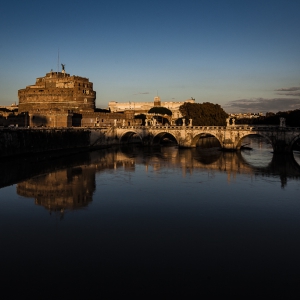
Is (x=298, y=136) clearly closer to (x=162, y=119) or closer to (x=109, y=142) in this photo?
(x=109, y=142)

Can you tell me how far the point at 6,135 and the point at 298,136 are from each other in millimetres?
26143

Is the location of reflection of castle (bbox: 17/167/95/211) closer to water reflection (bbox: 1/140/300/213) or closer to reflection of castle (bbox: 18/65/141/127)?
water reflection (bbox: 1/140/300/213)

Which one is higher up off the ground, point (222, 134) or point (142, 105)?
point (142, 105)

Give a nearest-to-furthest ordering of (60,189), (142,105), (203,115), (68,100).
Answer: (60,189), (203,115), (68,100), (142,105)

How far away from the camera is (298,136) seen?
106ft

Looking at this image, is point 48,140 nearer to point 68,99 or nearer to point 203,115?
point 68,99

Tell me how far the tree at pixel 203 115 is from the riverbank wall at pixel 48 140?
1277 cm

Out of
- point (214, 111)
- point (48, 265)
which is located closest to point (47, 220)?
point (48, 265)

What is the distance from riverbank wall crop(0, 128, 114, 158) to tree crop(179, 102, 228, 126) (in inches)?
503

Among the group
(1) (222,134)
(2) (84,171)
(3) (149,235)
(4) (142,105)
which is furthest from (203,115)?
(4) (142,105)

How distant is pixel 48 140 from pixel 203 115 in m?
24.8

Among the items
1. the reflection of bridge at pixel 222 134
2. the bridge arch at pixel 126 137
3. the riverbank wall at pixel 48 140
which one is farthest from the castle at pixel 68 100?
the riverbank wall at pixel 48 140

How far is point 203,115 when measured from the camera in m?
49.9

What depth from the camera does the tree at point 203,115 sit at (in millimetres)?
49344
